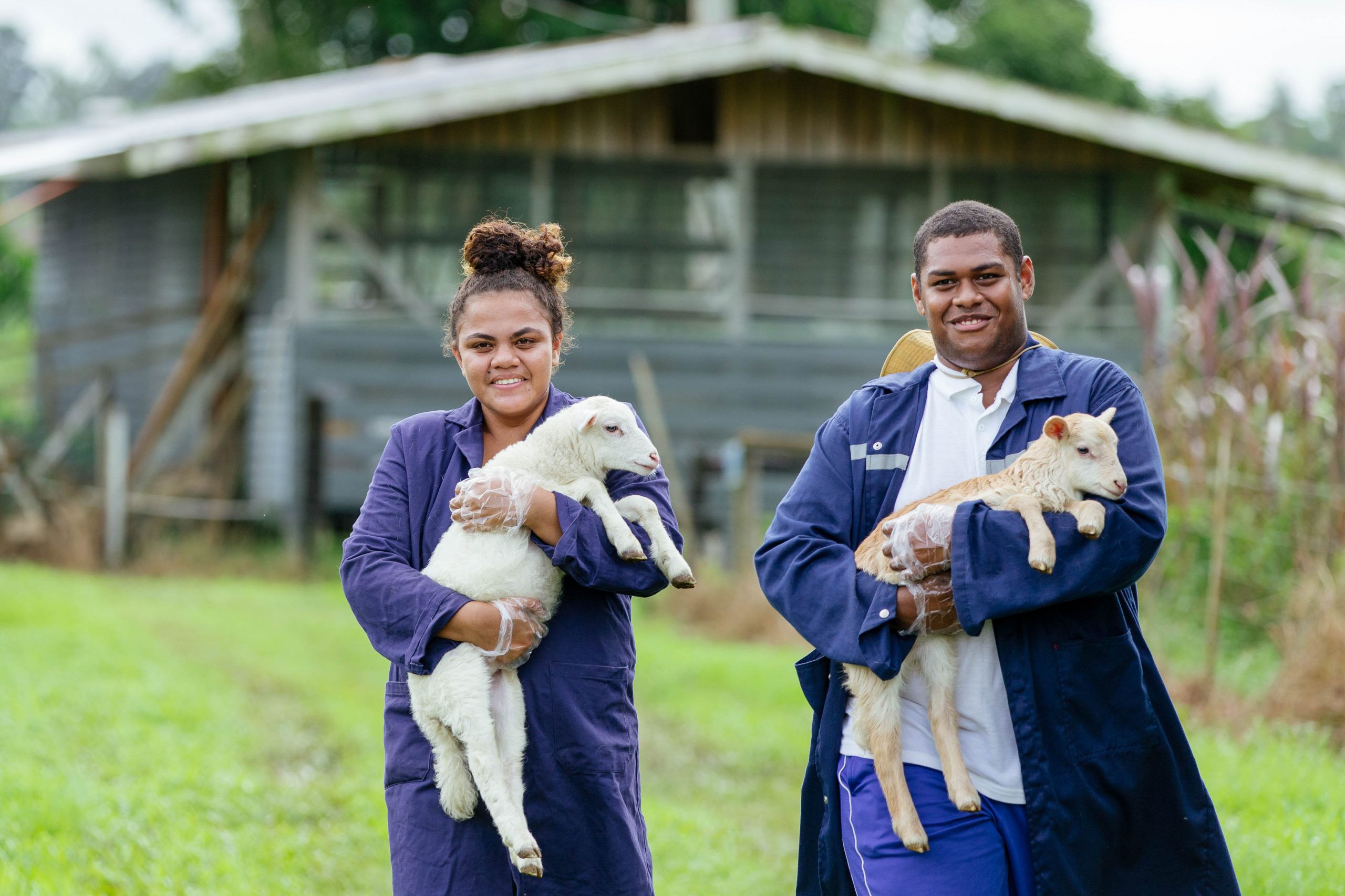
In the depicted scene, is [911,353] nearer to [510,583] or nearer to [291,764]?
[510,583]

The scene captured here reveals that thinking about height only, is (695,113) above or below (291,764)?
above

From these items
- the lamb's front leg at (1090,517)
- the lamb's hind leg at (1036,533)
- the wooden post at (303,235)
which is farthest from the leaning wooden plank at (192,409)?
the lamb's front leg at (1090,517)

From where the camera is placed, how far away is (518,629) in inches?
123

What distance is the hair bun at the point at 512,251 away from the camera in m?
3.38

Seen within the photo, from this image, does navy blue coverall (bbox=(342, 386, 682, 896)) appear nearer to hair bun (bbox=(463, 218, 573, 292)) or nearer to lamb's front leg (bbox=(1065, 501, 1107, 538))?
hair bun (bbox=(463, 218, 573, 292))

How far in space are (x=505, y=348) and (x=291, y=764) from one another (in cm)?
459

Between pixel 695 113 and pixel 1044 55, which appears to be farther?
pixel 1044 55

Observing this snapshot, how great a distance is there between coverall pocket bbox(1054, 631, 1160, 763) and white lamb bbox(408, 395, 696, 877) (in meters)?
0.82

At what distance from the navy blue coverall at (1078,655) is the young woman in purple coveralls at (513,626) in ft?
1.52

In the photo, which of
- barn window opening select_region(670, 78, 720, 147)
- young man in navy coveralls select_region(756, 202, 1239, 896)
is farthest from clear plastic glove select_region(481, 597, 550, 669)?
barn window opening select_region(670, 78, 720, 147)

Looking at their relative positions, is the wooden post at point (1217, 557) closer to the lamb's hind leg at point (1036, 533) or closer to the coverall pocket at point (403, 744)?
the lamb's hind leg at point (1036, 533)

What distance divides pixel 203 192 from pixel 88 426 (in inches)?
136

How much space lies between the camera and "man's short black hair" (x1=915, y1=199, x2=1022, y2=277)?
305cm

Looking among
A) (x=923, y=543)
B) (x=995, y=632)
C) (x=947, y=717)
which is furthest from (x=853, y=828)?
(x=923, y=543)
